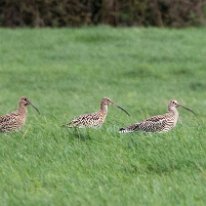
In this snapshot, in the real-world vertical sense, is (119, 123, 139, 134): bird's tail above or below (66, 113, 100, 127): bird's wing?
above

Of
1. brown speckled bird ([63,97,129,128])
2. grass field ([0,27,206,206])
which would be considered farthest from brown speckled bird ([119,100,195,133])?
brown speckled bird ([63,97,129,128])

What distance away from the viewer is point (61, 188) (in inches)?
296

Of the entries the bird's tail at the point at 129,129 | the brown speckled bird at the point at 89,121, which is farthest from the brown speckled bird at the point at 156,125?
the brown speckled bird at the point at 89,121

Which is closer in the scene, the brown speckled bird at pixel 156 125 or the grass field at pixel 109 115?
the grass field at pixel 109 115

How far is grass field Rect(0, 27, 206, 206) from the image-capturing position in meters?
7.54

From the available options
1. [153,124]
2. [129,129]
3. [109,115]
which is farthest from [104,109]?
[109,115]

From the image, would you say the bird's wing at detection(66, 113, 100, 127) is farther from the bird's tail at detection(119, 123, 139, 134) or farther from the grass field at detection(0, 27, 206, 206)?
the bird's tail at detection(119, 123, 139, 134)

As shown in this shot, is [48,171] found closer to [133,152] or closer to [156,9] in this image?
[133,152]

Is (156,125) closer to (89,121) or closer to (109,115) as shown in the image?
(89,121)

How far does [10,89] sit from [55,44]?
5596mm

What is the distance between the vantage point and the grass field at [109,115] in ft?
24.7

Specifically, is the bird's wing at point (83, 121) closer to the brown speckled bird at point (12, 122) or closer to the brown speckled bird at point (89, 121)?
the brown speckled bird at point (89, 121)

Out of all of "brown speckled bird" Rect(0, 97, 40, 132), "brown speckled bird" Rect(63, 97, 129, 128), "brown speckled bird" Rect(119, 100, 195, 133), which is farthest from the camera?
"brown speckled bird" Rect(63, 97, 129, 128)

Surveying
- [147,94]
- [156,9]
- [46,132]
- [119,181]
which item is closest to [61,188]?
[119,181]
